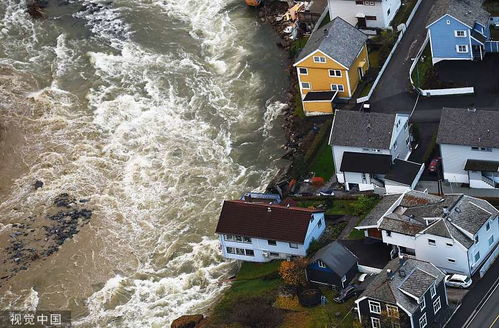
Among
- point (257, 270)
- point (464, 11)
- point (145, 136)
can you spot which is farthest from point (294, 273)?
point (464, 11)

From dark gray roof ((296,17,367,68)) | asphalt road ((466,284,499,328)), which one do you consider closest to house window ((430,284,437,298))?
asphalt road ((466,284,499,328))

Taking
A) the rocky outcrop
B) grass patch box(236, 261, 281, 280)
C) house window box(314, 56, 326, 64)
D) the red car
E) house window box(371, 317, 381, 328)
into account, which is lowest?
the rocky outcrop

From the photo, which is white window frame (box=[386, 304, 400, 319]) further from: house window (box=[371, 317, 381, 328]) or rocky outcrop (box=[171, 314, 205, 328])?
rocky outcrop (box=[171, 314, 205, 328])

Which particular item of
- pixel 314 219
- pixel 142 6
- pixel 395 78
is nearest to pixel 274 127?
pixel 395 78

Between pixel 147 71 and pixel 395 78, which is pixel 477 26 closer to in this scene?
pixel 395 78

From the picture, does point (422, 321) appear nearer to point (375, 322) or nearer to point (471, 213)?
point (375, 322)

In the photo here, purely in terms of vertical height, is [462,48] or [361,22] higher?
[361,22]

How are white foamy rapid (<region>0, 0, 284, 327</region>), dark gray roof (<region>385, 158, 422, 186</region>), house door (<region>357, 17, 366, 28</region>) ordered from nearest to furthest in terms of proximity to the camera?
dark gray roof (<region>385, 158, 422, 186</region>) < white foamy rapid (<region>0, 0, 284, 327</region>) < house door (<region>357, 17, 366, 28</region>)
